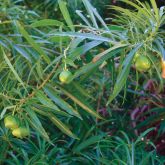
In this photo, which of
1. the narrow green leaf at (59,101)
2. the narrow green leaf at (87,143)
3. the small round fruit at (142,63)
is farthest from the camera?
the narrow green leaf at (87,143)

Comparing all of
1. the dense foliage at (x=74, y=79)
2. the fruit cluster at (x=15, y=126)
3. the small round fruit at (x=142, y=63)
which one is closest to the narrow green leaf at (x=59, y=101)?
the dense foliage at (x=74, y=79)

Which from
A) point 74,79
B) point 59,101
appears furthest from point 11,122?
point 74,79

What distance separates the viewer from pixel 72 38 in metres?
1.22

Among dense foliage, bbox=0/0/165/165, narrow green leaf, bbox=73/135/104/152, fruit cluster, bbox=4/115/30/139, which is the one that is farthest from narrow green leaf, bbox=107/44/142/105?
narrow green leaf, bbox=73/135/104/152

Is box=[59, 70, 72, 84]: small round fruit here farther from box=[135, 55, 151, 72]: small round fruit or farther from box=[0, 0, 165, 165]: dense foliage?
box=[135, 55, 151, 72]: small round fruit

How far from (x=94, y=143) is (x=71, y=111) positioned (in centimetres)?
45

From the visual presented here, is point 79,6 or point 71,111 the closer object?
point 71,111

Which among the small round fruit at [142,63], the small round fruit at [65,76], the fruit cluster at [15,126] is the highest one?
the small round fruit at [65,76]

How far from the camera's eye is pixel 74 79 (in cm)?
136

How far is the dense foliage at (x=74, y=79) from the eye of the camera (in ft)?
3.86

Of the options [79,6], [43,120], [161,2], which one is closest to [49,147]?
[43,120]

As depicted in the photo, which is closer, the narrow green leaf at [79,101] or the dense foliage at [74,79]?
the dense foliage at [74,79]

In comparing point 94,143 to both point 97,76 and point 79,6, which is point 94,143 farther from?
point 79,6

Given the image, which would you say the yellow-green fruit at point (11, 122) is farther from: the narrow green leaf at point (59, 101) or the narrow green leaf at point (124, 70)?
the narrow green leaf at point (124, 70)
